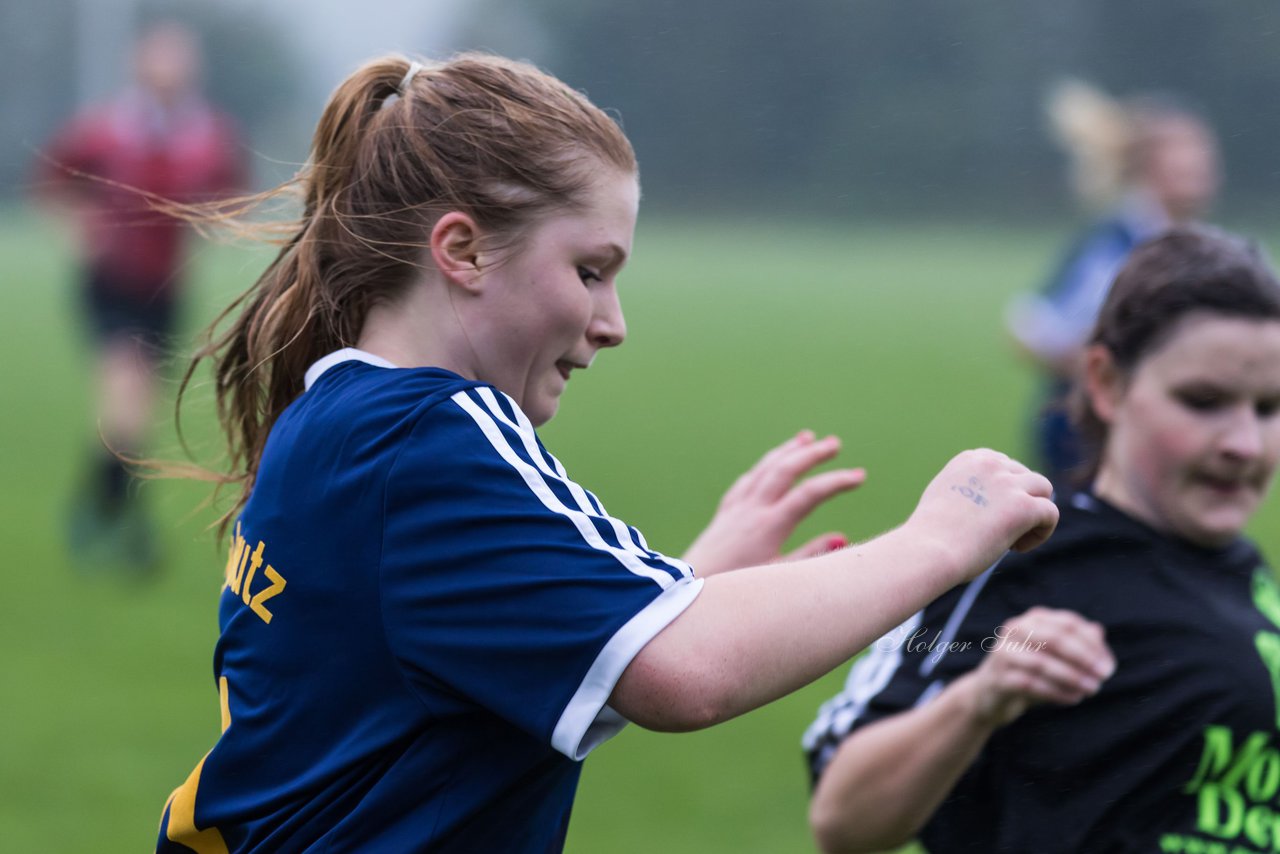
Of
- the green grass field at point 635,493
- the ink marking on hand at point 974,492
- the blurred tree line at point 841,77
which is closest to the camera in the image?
the ink marking on hand at point 974,492

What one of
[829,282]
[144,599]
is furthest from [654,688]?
[829,282]

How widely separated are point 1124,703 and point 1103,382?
0.55 m

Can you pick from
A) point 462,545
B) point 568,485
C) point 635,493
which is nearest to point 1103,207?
point 635,493

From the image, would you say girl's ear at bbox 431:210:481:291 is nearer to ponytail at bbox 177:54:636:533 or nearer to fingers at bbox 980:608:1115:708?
ponytail at bbox 177:54:636:533

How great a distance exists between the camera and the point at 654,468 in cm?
1059

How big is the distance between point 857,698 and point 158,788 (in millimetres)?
2811

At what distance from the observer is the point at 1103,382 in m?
2.54

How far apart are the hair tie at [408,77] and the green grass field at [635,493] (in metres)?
0.53

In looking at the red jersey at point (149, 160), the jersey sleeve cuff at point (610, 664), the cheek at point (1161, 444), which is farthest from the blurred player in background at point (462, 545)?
the red jersey at point (149, 160)

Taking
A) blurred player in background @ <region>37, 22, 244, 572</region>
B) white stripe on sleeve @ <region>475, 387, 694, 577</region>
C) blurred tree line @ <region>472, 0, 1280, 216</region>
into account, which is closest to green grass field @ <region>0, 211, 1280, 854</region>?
blurred player in background @ <region>37, 22, 244, 572</region>

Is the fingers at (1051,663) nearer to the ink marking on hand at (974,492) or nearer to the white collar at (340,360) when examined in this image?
the ink marking on hand at (974,492)

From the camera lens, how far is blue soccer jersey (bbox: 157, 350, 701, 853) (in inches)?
63.6

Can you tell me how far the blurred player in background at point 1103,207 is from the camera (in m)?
5.96

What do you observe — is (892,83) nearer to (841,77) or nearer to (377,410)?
(841,77)
